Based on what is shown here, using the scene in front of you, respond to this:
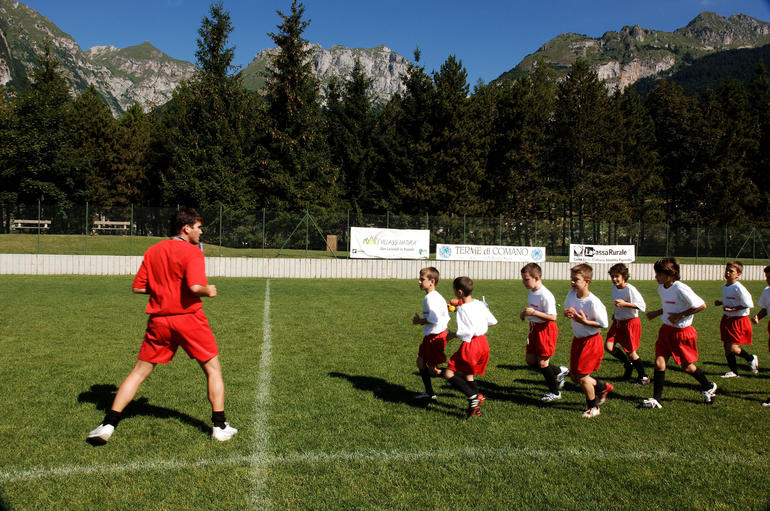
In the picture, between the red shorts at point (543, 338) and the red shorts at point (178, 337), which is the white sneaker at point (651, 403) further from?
the red shorts at point (178, 337)

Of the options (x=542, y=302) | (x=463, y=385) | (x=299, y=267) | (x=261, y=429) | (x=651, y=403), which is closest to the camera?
(x=261, y=429)

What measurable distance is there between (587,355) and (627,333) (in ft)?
6.28

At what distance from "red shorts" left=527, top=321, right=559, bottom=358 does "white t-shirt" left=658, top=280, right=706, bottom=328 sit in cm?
124

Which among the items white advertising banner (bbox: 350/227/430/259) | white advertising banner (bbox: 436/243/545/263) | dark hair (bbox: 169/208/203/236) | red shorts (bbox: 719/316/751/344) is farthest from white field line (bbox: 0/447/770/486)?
white advertising banner (bbox: 436/243/545/263)

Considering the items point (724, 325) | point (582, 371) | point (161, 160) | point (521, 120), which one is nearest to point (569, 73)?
point (521, 120)

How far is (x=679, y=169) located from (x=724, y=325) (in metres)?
Result: 49.5

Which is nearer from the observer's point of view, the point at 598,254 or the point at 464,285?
the point at 464,285

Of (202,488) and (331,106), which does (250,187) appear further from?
(202,488)

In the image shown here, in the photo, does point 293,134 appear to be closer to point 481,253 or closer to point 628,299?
point 481,253

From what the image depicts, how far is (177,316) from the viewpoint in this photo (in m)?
4.34

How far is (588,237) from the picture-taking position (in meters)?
28.5

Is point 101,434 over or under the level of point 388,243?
under

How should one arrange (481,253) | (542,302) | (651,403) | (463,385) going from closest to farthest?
(463,385)
(651,403)
(542,302)
(481,253)

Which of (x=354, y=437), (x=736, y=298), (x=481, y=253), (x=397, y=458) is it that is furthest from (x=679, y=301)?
(x=481, y=253)
